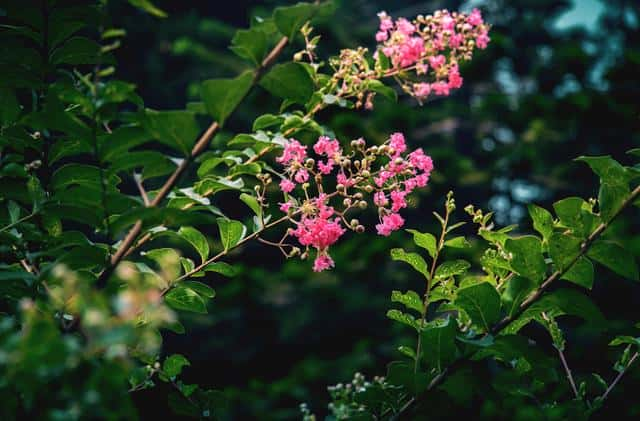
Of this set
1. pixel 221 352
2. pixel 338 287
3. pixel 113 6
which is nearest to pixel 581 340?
pixel 338 287

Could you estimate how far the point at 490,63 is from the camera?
6.22 m

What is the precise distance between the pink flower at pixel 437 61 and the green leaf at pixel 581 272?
0.50m

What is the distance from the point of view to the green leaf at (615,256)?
2.51ft

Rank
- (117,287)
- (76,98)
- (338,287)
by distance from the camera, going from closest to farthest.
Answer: (76,98), (117,287), (338,287)

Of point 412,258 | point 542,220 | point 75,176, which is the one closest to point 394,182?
point 412,258

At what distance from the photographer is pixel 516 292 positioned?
30.5 inches

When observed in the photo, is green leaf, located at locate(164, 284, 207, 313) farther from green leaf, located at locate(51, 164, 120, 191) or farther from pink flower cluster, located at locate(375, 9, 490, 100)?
pink flower cluster, located at locate(375, 9, 490, 100)

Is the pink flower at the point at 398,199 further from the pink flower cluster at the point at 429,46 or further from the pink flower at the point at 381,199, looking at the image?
the pink flower cluster at the point at 429,46

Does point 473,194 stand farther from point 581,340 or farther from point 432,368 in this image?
point 432,368

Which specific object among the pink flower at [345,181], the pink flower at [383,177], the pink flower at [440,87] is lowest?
the pink flower at [345,181]

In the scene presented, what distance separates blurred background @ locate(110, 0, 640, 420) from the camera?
4.34 metres

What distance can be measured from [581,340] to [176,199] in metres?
5.25

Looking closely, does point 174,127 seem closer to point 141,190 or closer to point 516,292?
point 141,190

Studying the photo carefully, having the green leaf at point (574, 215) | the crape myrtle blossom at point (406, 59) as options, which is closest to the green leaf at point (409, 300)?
the green leaf at point (574, 215)
